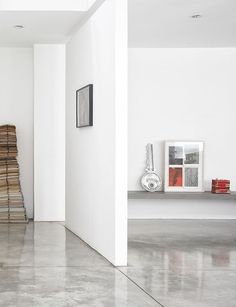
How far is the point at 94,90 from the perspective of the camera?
6.68 meters

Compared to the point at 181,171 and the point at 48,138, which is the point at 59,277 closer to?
the point at 48,138

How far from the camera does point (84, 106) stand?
7.14 meters

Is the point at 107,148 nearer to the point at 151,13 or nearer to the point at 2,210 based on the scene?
the point at 151,13

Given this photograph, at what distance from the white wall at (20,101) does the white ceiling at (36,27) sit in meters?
0.36

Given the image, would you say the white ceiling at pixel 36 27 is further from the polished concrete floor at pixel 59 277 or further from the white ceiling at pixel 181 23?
the polished concrete floor at pixel 59 277

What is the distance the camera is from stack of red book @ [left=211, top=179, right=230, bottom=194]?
897cm

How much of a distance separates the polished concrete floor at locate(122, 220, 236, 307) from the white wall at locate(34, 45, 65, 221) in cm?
136

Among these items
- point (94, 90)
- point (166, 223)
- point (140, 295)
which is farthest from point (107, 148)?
point (166, 223)

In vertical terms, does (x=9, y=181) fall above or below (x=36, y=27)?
below

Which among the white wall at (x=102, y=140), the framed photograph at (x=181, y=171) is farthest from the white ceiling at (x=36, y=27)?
the framed photograph at (x=181, y=171)

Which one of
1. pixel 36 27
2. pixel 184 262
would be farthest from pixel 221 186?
pixel 36 27

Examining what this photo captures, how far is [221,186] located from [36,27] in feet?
12.4

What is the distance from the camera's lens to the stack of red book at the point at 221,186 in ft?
29.4

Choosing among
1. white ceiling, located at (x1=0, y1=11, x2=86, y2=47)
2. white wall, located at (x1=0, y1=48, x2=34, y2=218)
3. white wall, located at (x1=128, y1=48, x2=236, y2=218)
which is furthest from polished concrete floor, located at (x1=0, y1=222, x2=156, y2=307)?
white ceiling, located at (x1=0, y1=11, x2=86, y2=47)
